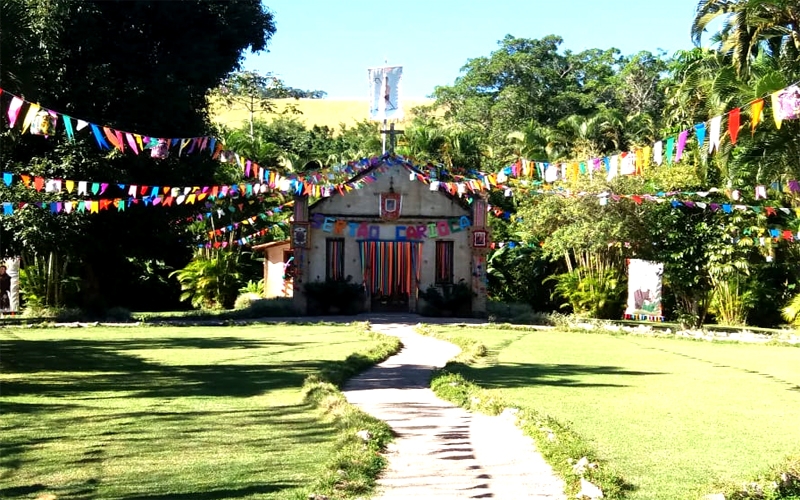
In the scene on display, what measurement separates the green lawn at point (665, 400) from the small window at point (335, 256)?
32.6 feet

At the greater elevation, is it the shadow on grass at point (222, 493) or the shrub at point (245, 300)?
the shrub at point (245, 300)

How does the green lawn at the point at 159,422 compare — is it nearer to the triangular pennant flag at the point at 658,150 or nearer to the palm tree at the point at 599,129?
the triangular pennant flag at the point at 658,150

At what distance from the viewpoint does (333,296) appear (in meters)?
29.2

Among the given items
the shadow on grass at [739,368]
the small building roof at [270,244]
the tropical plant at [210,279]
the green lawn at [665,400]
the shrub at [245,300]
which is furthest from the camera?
the tropical plant at [210,279]

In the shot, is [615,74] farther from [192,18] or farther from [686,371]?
[686,371]

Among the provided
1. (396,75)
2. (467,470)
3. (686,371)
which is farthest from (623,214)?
(467,470)

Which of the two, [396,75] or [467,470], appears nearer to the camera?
[467,470]

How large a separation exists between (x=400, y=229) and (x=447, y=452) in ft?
71.7

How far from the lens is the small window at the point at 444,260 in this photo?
30.3 metres

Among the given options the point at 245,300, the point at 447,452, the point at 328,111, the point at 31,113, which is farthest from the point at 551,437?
the point at 328,111

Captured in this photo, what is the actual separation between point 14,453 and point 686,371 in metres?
11.1

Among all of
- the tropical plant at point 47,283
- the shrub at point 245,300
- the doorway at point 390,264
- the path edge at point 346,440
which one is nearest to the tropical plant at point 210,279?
the shrub at point 245,300

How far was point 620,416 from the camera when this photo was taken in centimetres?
1032

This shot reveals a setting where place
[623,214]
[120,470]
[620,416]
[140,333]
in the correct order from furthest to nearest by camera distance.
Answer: [623,214] < [140,333] < [620,416] < [120,470]
